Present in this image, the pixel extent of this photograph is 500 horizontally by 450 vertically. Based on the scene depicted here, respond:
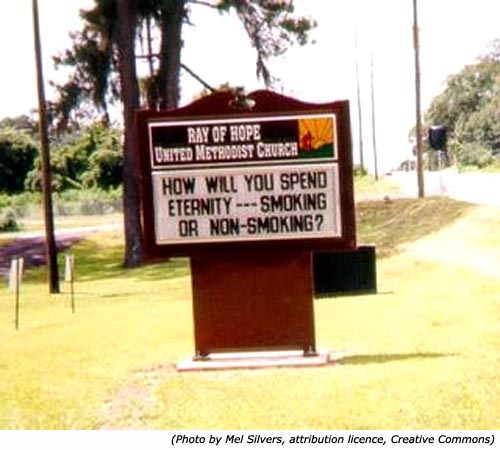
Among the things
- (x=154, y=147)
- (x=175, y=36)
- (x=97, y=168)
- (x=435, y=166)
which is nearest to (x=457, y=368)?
(x=154, y=147)

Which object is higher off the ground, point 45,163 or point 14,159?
point 14,159

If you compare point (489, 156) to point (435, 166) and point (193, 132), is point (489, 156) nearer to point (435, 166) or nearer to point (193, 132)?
point (435, 166)

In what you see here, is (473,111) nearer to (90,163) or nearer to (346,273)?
(90,163)

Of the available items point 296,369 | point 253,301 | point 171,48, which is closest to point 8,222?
point 171,48

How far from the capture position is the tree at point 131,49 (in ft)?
90.9

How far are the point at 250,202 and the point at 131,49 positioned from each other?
2007 centimetres

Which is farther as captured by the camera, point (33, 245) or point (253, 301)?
point (33, 245)

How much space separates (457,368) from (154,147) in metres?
Result: 3.50

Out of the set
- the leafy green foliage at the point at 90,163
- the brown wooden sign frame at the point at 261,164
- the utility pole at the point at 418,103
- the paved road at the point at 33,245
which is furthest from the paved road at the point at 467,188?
the leafy green foliage at the point at 90,163

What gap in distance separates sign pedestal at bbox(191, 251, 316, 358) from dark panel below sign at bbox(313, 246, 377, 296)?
6645 mm

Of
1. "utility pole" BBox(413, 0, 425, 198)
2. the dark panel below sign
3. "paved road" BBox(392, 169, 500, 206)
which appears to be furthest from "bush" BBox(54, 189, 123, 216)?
the dark panel below sign

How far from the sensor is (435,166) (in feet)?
170

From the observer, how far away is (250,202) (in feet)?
29.1

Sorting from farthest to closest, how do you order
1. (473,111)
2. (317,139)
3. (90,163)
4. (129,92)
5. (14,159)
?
(473,111)
(90,163)
(14,159)
(129,92)
(317,139)
